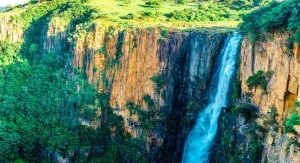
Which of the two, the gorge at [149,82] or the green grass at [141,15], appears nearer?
the gorge at [149,82]

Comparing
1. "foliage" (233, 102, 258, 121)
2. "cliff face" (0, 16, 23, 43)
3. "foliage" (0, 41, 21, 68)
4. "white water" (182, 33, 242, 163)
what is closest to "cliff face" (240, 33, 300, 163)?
"foliage" (233, 102, 258, 121)

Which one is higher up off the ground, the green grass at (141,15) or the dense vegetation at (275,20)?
the dense vegetation at (275,20)

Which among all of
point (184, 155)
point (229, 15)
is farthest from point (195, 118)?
point (229, 15)

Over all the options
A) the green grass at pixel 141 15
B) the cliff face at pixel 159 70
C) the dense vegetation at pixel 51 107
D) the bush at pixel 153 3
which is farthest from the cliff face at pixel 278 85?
the bush at pixel 153 3

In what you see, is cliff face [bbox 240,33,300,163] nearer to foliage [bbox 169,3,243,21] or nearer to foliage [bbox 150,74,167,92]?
foliage [bbox 150,74,167,92]

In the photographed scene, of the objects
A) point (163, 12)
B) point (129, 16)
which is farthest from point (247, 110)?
point (163, 12)

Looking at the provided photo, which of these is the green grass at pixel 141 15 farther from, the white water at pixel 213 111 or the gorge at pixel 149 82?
the white water at pixel 213 111
